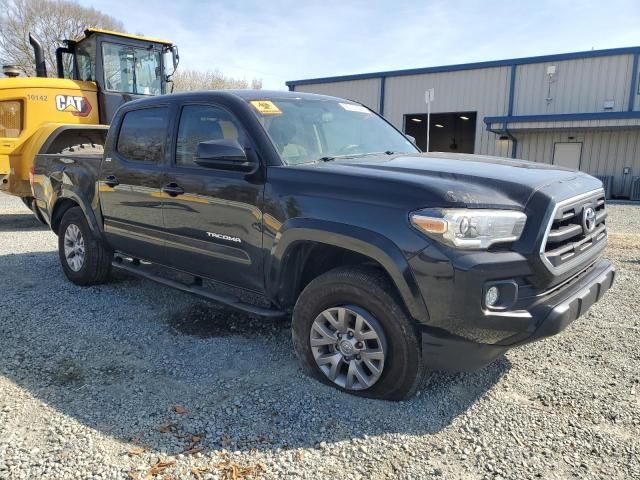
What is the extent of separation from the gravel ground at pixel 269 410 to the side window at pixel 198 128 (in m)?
1.51

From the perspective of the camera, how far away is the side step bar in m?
3.52

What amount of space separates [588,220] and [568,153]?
18954 mm

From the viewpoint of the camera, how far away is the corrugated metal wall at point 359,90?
25016mm

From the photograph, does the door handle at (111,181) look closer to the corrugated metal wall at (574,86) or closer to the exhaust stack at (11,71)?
the exhaust stack at (11,71)

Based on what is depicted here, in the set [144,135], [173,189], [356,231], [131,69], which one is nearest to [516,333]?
[356,231]

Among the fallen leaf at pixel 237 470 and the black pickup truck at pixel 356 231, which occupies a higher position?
the black pickup truck at pixel 356 231

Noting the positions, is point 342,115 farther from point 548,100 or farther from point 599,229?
point 548,100

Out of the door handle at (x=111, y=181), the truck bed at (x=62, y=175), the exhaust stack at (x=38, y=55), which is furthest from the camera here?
the exhaust stack at (x=38, y=55)

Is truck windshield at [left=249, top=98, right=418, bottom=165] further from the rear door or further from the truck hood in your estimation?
the rear door

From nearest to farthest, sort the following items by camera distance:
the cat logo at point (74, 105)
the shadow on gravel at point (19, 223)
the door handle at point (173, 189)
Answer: the door handle at point (173, 189), the cat logo at point (74, 105), the shadow on gravel at point (19, 223)

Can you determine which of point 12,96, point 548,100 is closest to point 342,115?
point 12,96

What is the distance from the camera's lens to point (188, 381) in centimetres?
340

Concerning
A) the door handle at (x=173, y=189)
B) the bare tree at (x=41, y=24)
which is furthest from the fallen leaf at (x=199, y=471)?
the bare tree at (x=41, y=24)

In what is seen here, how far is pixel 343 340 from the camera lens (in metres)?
3.12
